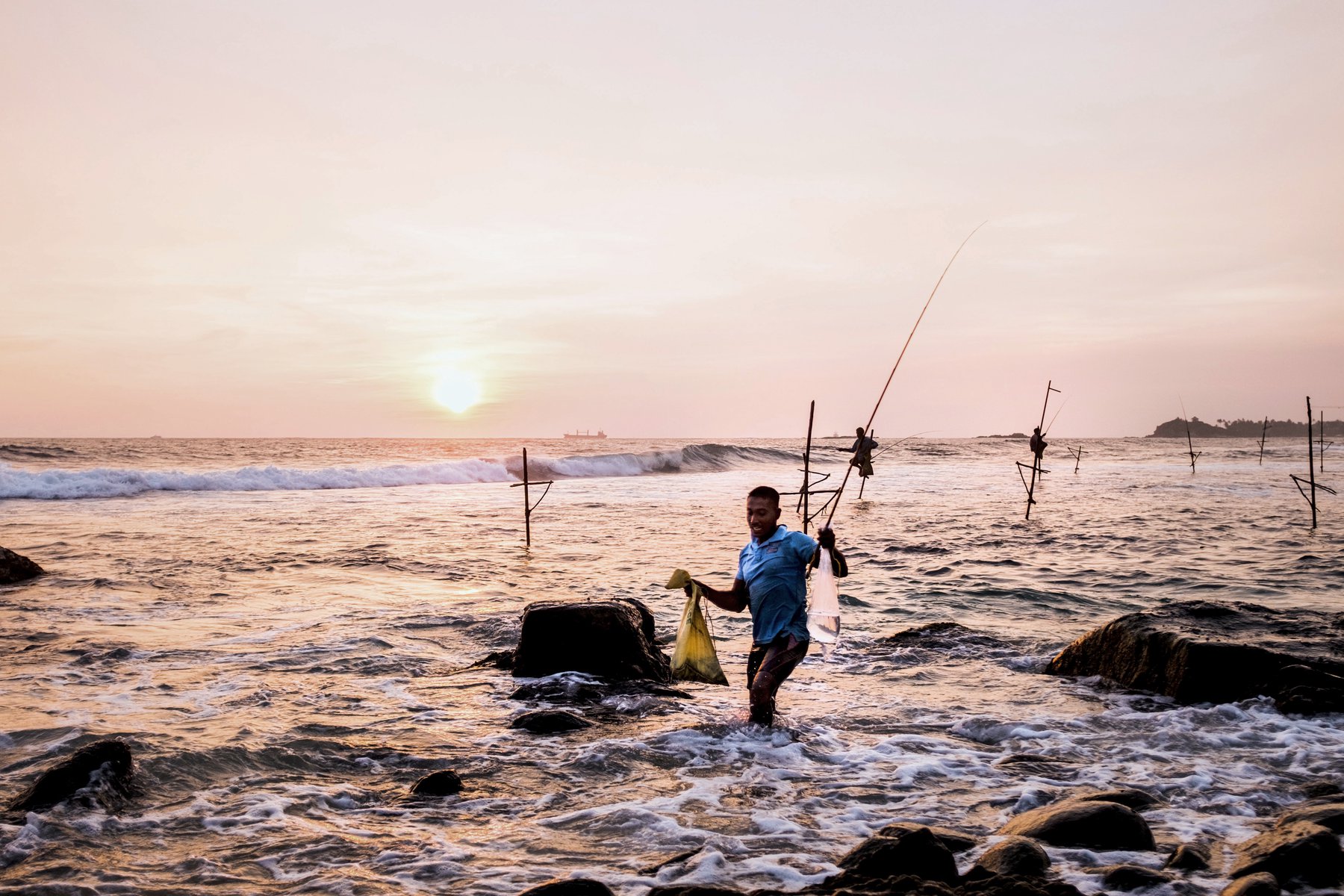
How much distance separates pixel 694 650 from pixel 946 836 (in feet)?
10.8

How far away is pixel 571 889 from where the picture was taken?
13.0 ft

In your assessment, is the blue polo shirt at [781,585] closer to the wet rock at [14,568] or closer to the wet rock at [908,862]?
the wet rock at [908,862]

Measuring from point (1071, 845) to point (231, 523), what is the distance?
80.1ft

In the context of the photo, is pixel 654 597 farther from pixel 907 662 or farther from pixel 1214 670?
pixel 1214 670

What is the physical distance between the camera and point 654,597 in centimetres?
1287

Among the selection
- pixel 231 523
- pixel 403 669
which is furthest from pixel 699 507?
pixel 403 669

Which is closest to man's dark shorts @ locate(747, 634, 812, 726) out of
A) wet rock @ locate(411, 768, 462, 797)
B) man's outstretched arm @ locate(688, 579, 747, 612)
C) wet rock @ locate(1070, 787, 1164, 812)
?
man's outstretched arm @ locate(688, 579, 747, 612)

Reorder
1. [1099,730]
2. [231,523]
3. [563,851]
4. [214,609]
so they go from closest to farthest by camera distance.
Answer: [563,851] → [1099,730] → [214,609] → [231,523]

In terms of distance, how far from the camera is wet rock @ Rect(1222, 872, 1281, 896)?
3811mm

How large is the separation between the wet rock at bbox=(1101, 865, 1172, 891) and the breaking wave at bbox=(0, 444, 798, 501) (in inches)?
1582

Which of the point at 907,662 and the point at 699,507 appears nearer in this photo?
the point at 907,662

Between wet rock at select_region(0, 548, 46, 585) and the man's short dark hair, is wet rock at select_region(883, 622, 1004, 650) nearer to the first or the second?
the man's short dark hair

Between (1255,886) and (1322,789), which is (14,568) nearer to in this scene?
(1255,886)

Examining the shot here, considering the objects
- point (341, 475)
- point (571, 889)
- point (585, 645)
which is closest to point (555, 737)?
point (585, 645)
